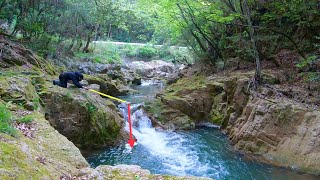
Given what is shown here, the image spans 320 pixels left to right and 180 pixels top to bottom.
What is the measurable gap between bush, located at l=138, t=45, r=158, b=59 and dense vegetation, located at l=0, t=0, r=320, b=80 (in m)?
16.4

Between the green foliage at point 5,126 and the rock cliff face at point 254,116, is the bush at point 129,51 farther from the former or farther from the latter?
the green foliage at point 5,126

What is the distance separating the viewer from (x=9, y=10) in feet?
57.1

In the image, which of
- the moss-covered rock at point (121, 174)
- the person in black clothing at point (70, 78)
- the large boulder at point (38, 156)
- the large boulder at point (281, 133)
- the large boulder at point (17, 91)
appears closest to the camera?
the large boulder at point (38, 156)

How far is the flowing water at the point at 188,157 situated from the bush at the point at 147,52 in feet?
100

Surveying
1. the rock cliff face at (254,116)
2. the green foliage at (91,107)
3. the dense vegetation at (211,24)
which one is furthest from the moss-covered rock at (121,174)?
the dense vegetation at (211,24)

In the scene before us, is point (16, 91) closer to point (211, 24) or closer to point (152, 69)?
point (211, 24)

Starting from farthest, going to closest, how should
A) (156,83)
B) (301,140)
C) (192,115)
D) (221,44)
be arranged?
(156,83)
(221,44)
(192,115)
(301,140)

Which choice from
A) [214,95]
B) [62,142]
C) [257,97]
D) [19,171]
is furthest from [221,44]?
[19,171]

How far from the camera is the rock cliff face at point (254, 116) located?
388 inches

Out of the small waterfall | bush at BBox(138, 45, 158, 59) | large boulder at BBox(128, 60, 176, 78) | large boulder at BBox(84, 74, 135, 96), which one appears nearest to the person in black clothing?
the small waterfall

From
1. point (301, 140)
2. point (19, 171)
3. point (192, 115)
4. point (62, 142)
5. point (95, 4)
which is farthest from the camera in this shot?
point (95, 4)

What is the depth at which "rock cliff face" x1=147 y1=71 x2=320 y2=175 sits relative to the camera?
985 centimetres

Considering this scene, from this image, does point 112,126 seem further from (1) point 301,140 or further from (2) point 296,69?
(2) point 296,69

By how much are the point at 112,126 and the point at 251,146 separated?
5921 mm
